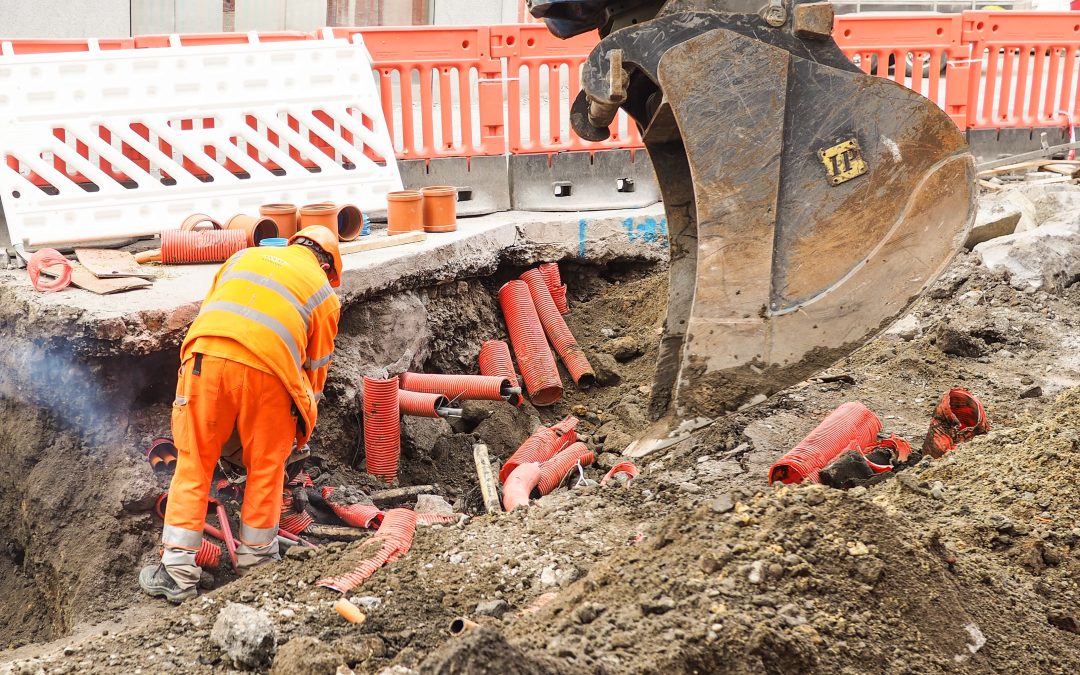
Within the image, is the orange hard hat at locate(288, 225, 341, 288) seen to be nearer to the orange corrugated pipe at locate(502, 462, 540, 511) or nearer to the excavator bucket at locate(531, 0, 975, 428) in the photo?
the orange corrugated pipe at locate(502, 462, 540, 511)

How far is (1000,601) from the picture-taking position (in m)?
3.52

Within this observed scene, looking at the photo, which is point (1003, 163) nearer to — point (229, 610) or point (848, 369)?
point (848, 369)

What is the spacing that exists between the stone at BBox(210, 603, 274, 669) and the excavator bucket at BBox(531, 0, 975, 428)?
73.7 inches

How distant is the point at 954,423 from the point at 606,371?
2908 millimetres

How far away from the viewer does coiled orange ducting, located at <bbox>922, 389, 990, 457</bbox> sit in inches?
209

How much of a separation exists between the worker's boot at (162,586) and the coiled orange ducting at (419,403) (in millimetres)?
1852

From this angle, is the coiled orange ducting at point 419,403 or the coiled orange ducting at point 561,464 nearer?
the coiled orange ducting at point 561,464

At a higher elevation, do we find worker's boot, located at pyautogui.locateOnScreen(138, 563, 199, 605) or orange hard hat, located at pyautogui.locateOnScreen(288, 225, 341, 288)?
orange hard hat, located at pyautogui.locateOnScreen(288, 225, 341, 288)

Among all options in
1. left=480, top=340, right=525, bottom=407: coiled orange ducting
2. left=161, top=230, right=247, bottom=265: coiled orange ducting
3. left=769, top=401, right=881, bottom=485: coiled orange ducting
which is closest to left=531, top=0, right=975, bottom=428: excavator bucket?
left=769, top=401, right=881, bottom=485: coiled orange ducting

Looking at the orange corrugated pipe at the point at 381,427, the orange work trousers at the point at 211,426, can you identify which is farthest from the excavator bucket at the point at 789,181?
the orange corrugated pipe at the point at 381,427

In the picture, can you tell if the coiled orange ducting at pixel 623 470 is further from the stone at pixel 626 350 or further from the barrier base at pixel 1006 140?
the barrier base at pixel 1006 140

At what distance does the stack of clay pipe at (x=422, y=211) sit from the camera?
25.0 feet

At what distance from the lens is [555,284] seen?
8.45 m

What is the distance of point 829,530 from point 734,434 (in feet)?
6.76
